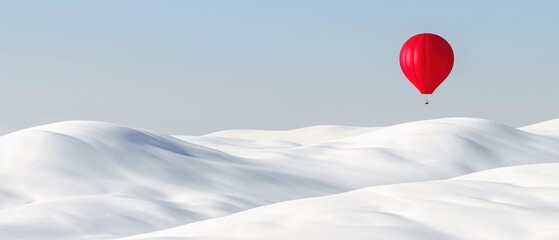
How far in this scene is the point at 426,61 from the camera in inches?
2048

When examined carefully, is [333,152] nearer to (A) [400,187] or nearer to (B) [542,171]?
(B) [542,171]

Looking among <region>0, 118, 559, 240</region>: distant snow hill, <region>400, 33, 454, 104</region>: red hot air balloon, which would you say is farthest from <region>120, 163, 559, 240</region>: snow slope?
<region>400, 33, 454, 104</region>: red hot air balloon

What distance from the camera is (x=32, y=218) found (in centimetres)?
3791

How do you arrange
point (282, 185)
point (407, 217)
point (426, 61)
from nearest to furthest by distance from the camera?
point (407, 217) → point (426, 61) → point (282, 185)

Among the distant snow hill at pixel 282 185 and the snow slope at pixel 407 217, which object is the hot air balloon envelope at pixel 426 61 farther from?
the snow slope at pixel 407 217

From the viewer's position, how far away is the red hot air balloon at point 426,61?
5200 cm

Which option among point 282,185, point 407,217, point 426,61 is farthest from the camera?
point 282,185

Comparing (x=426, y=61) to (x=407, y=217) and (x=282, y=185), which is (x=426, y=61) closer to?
(x=282, y=185)

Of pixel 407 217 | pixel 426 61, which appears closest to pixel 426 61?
pixel 426 61

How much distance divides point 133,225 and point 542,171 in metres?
16.1

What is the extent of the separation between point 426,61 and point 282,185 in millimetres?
8941

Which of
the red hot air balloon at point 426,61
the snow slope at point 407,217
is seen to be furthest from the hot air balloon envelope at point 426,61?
the snow slope at point 407,217

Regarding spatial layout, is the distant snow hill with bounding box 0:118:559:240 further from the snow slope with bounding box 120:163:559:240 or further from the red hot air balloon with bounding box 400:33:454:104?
the red hot air balloon with bounding box 400:33:454:104

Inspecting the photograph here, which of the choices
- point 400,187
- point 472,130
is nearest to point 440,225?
point 400,187
